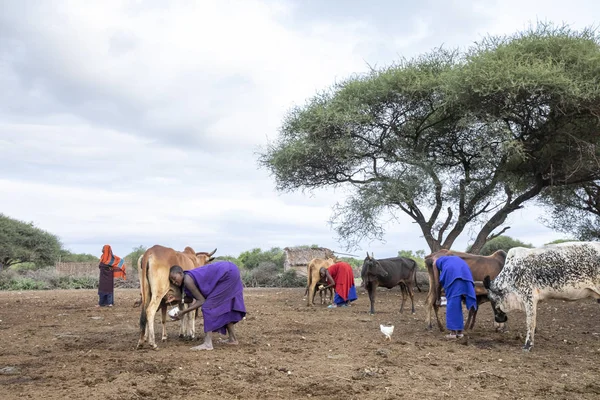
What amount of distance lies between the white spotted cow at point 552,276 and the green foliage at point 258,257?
82.9ft

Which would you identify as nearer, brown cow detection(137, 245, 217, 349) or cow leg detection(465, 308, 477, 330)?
brown cow detection(137, 245, 217, 349)

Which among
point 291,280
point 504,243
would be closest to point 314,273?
point 291,280

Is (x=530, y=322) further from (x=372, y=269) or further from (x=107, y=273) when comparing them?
(x=107, y=273)

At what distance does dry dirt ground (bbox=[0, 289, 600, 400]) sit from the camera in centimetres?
661

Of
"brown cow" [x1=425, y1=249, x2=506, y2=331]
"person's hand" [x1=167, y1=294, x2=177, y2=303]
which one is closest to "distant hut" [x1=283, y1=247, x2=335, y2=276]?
"brown cow" [x1=425, y1=249, x2=506, y2=331]

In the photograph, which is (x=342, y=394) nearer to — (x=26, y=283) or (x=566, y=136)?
(x=566, y=136)

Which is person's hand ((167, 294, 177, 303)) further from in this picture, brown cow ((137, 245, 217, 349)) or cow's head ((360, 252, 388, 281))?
cow's head ((360, 252, 388, 281))

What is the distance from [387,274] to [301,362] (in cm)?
766

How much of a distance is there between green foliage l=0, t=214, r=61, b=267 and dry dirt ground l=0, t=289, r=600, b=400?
30833 millimetres

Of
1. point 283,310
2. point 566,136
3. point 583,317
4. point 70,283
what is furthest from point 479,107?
point 70,283

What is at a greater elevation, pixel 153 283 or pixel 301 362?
pixel 153 283

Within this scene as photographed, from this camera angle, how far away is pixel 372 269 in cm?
1520

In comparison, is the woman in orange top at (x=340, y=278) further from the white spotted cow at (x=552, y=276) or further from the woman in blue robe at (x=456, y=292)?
the white spotted cow at (x=552, y=276)

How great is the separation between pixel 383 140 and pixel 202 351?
15.7 meters
